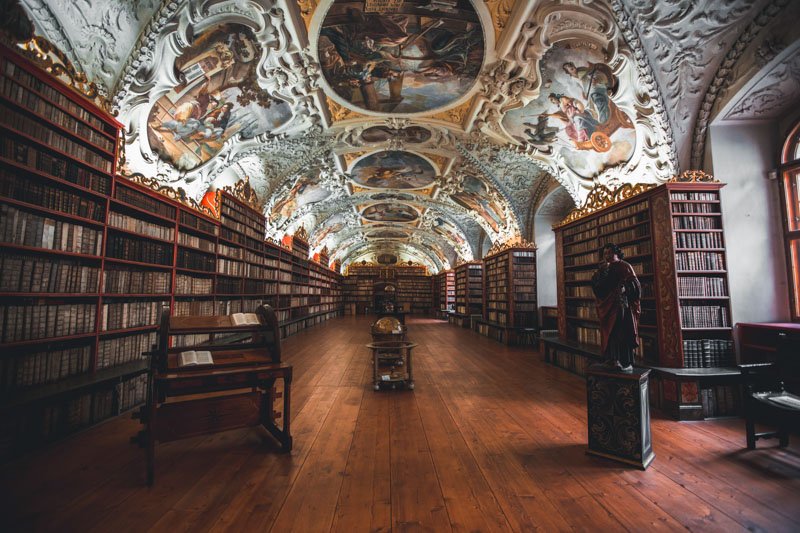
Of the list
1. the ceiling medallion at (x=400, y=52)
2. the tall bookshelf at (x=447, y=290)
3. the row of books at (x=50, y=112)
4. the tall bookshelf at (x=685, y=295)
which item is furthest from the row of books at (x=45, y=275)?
the tall bookshelf at (x=447, y=290)

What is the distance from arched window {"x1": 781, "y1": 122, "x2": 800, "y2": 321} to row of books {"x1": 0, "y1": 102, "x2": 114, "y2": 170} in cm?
957

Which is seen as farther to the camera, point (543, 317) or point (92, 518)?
point (543, 317)

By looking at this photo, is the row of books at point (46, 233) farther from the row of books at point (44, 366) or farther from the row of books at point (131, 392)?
the row of books at point (131, 392)

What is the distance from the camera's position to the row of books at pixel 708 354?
4.84 m

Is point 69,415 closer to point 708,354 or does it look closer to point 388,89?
point 388,89

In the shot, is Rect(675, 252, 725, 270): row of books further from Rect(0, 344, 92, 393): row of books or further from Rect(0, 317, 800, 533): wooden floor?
Rect(0, 344, 92, 393): row of books

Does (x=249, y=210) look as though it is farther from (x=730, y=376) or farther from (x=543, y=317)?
(x=730, y=376)

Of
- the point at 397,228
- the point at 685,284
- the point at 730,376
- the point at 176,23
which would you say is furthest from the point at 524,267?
the point at 397,228

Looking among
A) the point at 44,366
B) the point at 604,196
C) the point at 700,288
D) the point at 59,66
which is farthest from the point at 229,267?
the point at 700,288

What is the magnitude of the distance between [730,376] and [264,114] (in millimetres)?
9402

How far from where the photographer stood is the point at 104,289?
14.6 ft

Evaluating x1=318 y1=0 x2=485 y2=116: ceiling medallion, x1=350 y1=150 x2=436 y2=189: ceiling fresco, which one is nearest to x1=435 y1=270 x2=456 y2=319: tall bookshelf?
x1=350 y1=150 x2=436 y2=189: ceiling fresco

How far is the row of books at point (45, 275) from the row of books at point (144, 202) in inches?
46.1

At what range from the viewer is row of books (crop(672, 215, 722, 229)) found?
505 centimetres
